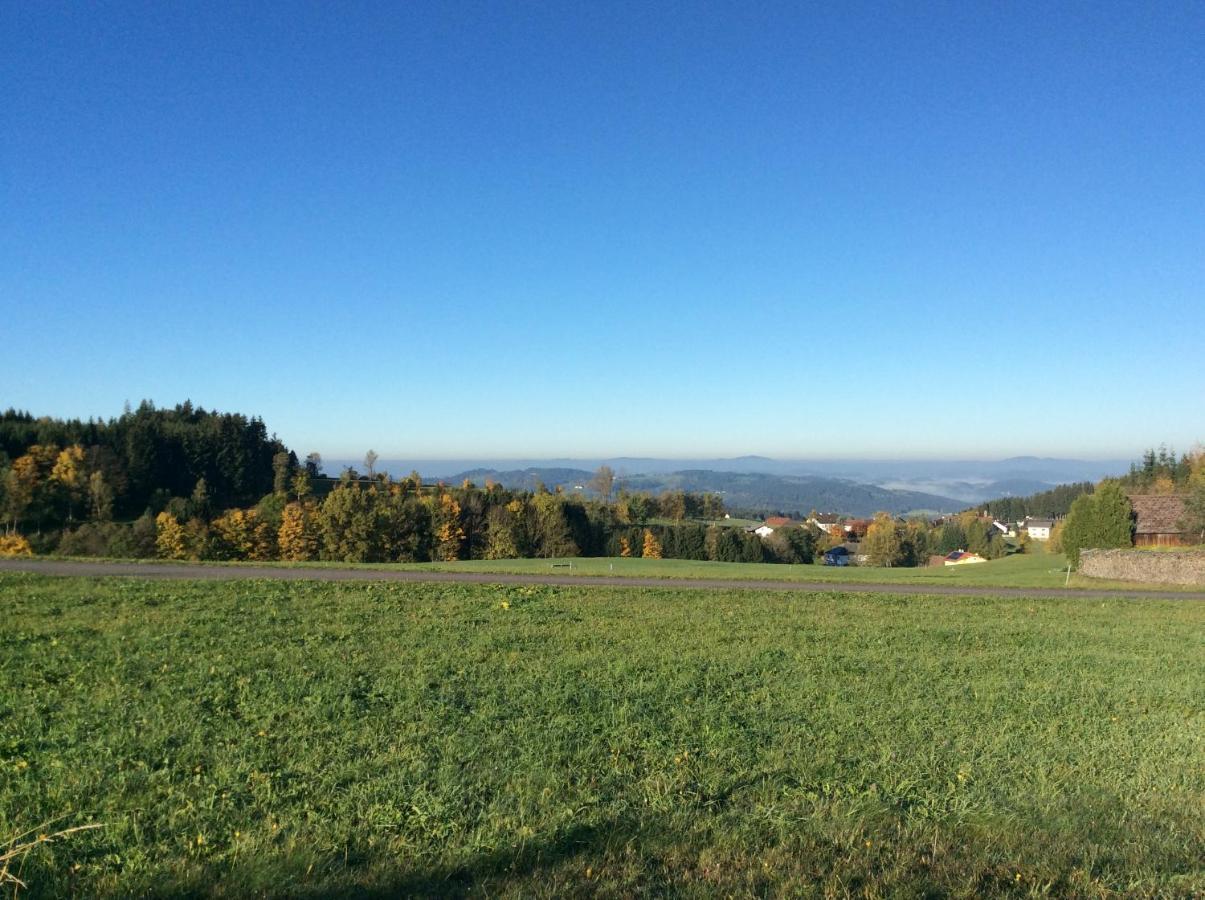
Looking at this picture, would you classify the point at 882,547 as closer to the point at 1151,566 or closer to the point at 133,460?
the point at 1151,566

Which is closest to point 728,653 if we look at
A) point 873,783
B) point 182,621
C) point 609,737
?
point 609,737

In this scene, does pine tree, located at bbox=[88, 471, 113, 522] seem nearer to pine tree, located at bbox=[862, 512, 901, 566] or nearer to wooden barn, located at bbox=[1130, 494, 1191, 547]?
wooden barn, located at bbox=[1130, 494, 1191, 547]

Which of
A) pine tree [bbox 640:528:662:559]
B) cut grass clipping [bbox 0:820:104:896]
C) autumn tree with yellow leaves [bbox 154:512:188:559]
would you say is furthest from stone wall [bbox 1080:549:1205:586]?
autumn tree with yellow leaves [bbox 154:512:188:559]

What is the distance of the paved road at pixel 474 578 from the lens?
19172mm

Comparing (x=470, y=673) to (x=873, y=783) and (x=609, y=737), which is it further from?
(x=873, y=783)

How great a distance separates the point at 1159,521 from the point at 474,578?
4298 centimetres

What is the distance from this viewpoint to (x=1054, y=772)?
5977 mm

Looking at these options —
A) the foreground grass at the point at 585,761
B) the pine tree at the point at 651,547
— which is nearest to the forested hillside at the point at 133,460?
the pine tree at the point at 651,547

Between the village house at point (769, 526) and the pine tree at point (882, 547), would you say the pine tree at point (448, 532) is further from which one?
the pine tree at point (882, 547)

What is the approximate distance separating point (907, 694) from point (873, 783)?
3053mm

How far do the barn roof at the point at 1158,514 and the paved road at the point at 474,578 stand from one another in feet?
88.7

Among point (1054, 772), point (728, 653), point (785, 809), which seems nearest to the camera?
point (785, 809)

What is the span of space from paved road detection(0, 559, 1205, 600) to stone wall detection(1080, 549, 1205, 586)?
3731 mm

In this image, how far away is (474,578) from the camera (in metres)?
21.3
